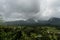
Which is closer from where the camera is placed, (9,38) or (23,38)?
(23,38)

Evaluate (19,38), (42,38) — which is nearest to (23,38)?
(19,38)

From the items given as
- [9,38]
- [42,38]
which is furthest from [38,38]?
[9,38]

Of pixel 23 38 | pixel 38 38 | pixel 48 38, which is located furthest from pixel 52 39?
pixel 23 38

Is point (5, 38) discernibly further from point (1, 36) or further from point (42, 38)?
point (42, 38)

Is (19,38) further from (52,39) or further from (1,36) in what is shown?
→ (52,39)

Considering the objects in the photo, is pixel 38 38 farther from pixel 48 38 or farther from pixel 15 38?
pixel 15 38

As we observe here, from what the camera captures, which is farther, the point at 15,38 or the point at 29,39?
the point at 15,38

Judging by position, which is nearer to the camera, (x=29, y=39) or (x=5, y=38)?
(x=29, y=39)
